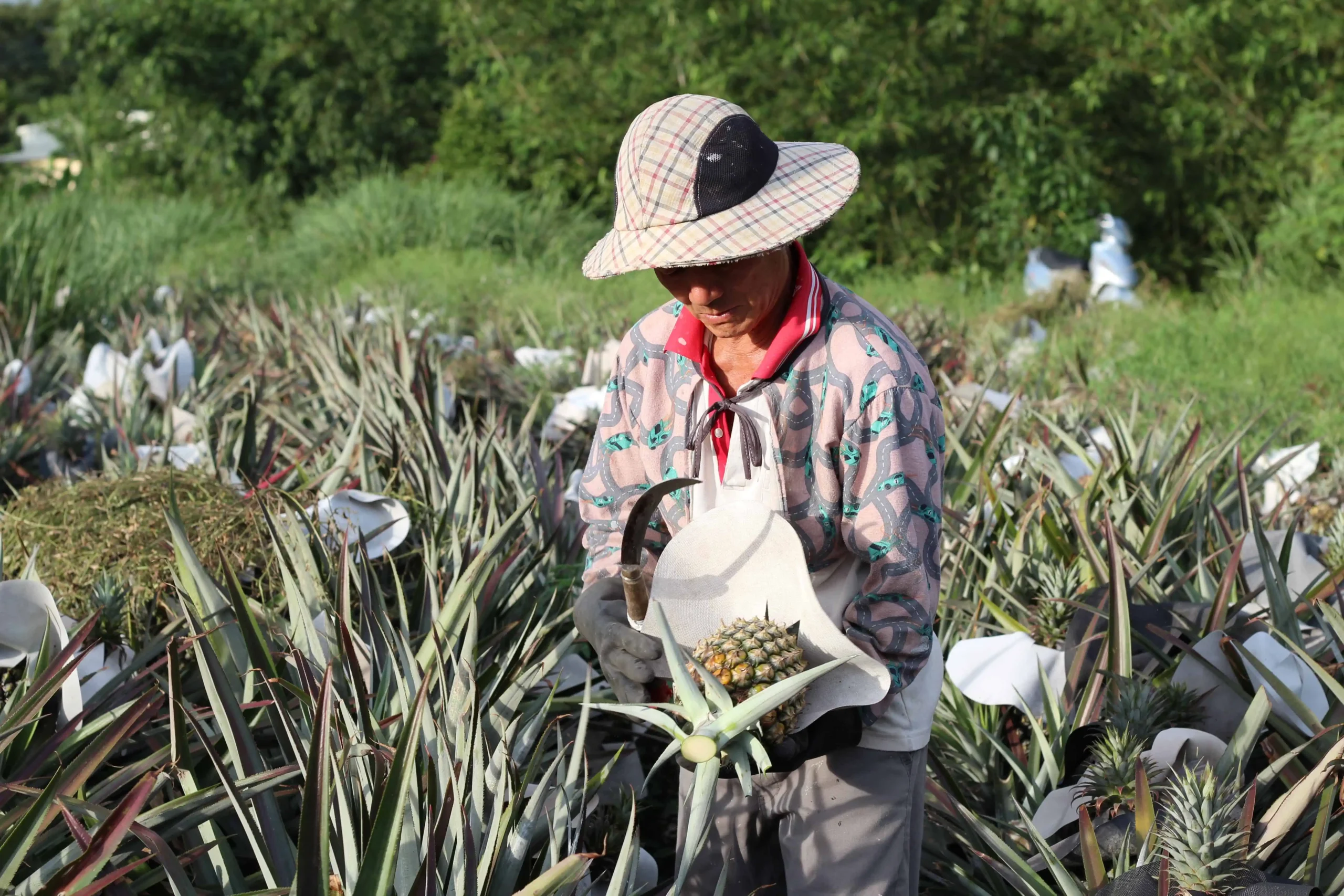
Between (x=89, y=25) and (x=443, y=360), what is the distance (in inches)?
489

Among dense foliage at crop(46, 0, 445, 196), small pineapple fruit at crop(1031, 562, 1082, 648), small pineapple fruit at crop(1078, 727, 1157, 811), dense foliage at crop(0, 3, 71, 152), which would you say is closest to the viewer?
small pineapple fruit at crop(1078, 727, 1157, 811)

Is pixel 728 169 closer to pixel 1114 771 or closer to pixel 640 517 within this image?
pixel 640 517

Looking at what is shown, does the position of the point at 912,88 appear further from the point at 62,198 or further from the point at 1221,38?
the point at 62,198

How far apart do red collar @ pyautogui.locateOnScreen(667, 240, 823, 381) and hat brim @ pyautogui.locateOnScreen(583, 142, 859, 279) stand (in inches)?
3.0

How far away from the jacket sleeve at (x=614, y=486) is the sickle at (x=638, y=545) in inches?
6.6

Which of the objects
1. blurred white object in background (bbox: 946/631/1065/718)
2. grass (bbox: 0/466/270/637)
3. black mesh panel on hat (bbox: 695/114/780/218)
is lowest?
blurred white object in background (bbox: 946/631/1065/718)

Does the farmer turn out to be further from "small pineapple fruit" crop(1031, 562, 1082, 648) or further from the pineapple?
"small pineapple fruit" crop(1031, 562, 1082, 648)

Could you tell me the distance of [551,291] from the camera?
320 inches

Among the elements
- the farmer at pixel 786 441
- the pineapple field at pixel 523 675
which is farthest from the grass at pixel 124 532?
the farmer at pixel 786 441

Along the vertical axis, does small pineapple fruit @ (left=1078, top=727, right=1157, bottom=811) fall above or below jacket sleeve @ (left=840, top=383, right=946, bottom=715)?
below

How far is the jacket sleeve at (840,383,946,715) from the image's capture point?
1692 mm

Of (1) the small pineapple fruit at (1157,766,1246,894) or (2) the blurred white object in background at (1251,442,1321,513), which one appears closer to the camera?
(1) the small pineapple fruit at (1157,766,1246,894)

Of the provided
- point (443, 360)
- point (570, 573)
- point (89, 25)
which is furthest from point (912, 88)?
point (89, 25)

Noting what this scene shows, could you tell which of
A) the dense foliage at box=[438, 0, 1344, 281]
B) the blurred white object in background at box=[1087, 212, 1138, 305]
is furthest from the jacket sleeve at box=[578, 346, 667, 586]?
the dense foliage at box=[438, 0, 1344, 281]
